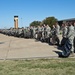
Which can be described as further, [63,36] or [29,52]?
[63,36]

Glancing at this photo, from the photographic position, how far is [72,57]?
1309 centimetres

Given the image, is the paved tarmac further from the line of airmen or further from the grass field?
the grass field

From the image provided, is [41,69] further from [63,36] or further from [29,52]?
[63,36]

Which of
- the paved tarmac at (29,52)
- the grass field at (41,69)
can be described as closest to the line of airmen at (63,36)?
the paved tarmac at (29,52)

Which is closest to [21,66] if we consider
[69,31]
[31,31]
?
[69,31]

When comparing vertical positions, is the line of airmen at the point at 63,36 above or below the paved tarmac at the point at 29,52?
above

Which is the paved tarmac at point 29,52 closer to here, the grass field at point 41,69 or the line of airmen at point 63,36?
the line of airmen at point 63,36

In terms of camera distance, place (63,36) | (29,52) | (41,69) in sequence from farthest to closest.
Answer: (63,36)
(29,52)
(41,69)

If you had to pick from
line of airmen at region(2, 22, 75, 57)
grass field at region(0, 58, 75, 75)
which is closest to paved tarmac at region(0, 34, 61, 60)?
line of airmen at region(2, 22, 75, 57)

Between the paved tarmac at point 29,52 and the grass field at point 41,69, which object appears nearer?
the grass field at point 41,69

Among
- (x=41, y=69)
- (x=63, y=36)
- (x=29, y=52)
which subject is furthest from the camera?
(x=63, y=36)

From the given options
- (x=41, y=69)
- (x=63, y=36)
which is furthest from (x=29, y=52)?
(x=41, y=69)

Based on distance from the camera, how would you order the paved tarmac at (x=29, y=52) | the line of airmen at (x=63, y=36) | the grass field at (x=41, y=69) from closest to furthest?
the grass field at (x=41, y=69) → the line of airmen at (x=63, y=36) → the paved tarmac at (x=29, y=52)

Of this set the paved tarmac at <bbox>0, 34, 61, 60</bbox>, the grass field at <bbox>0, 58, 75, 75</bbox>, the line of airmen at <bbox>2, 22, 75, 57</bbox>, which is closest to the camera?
the grass field at <bbox>0, 58, 75, 75</bbox>
